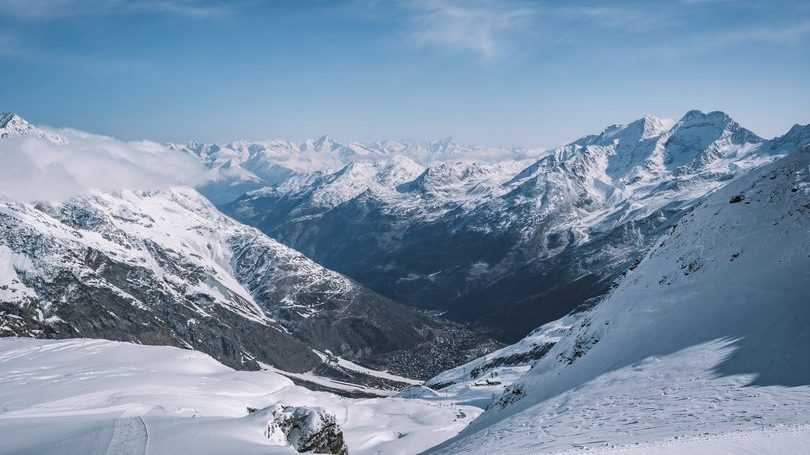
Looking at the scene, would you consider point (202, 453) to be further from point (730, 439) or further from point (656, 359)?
point (656, 359)

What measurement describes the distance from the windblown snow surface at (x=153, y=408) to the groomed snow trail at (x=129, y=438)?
6 cm

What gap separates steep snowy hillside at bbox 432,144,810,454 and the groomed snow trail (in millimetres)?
21607

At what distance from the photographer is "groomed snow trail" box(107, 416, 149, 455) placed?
33844 mm

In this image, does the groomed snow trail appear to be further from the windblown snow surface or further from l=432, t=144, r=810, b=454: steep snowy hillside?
l=432, t=144, r=810, b=454: steep snowy hillside

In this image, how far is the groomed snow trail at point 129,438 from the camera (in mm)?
→ 33844

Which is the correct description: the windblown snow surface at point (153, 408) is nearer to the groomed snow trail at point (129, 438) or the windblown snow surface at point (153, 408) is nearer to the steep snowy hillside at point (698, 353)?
the groomed snow trail at point (129, 438)

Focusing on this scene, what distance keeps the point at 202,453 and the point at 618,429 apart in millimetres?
24288

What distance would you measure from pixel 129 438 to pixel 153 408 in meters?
25.6

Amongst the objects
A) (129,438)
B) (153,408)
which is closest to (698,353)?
(129,438)

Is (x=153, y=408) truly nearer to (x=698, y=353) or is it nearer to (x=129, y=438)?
(x=129, y=438)

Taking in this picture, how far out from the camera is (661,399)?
3622 centimetres

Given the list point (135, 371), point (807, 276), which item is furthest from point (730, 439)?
point (135, 371)

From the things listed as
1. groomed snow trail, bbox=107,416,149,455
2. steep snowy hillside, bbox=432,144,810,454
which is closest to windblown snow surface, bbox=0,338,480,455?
groomed snow trail, bbox=107,416,149,455

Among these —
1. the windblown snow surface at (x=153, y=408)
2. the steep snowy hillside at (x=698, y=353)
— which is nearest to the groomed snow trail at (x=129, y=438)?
the windblown snow surface at (x=153, y=408)
